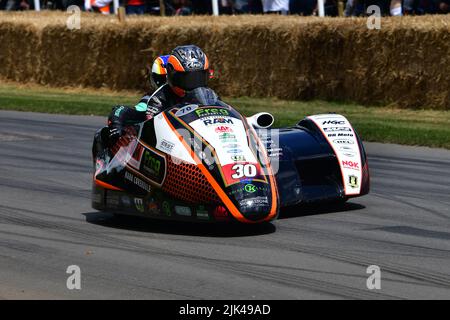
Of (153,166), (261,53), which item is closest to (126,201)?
(153,166)

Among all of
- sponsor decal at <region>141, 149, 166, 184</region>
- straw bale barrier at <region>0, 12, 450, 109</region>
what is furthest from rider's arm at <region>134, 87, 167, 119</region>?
straw bale barrier at <region>0, 12, 450, 109</region>

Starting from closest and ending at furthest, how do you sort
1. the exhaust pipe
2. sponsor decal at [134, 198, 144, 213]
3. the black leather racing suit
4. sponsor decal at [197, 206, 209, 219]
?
sponsor decal at [197, 206, 209, 219]
sponsor decal at [134, 198, 144, 213]
the exhaust pipe
the black leather racing suit

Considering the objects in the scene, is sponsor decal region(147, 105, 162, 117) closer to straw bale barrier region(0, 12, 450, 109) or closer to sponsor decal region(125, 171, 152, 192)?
sponsor decal region(125, 171, 152, 192)

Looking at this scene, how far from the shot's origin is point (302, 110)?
699 inches

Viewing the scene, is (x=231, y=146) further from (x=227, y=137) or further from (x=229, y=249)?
(x=229, y=249)

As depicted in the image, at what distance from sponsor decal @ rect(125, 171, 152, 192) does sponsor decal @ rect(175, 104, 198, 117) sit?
591 mm

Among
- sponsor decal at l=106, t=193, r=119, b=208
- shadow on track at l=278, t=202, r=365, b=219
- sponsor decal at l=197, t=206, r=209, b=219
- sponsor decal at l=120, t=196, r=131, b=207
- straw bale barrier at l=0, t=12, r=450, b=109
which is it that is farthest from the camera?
straw bale barrier at l=0, t=12, r=450, b=109

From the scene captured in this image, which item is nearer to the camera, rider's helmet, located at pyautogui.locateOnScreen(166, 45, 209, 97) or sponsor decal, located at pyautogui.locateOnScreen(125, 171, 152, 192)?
sponsor decal, located at pyautogui.locateOnScreen(125, 171, 152, 192)

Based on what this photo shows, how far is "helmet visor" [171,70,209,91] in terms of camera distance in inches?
345

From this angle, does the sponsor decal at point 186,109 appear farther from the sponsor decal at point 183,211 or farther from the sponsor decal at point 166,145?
the sponsor decal at point 183,211

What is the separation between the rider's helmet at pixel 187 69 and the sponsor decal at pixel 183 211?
1.19m

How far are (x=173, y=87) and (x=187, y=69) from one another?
9.4 inches

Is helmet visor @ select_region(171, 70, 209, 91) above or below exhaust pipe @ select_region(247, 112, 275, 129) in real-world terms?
above

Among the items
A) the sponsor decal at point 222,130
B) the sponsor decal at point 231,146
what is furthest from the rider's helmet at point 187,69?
the sponsor decal at point 231,146
